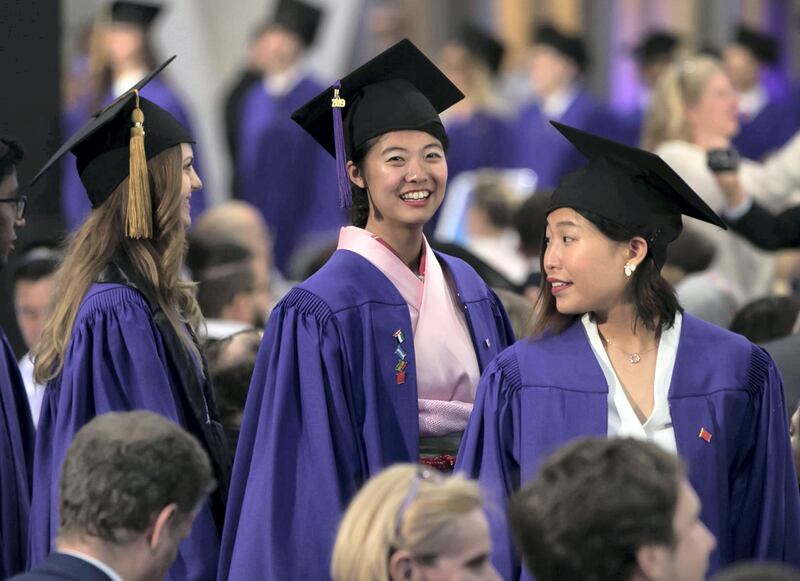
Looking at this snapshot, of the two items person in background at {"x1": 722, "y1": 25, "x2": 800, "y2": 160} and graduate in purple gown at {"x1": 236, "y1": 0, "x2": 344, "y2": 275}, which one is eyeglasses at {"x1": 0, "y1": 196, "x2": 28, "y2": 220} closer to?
graduate in purple gown at {"x1": 236, "y1": 0, "x2": 344, "y2": 275}

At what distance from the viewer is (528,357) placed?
427 cm

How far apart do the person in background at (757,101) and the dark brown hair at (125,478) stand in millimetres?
8788

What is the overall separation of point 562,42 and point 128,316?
956 cm

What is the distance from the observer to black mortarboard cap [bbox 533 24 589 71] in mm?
13422

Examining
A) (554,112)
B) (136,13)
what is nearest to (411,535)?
(136,13)

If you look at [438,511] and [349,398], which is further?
[349,398]

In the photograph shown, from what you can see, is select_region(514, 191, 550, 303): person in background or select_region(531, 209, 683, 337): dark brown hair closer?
select_region(531, 209, 683, 337): dark brown hair

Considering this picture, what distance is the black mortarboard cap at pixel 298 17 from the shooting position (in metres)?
12.7

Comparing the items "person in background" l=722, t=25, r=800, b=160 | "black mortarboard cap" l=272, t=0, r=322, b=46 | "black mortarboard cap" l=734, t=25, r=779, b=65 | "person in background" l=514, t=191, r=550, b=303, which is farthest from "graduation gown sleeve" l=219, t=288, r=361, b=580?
"black mortarboard cap" l=734, t=25, r=779, b=65

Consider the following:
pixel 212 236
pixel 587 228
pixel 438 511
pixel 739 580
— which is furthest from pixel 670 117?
pixel 739 580

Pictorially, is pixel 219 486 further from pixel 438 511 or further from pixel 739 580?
pixel 739 580

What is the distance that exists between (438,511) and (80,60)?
1257cm

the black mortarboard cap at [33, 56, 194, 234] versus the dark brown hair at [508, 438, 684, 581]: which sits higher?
the black mortarboard cap at [33, 56, 194, 234]

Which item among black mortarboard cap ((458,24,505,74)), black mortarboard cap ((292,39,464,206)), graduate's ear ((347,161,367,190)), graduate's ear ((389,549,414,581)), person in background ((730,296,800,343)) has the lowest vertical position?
graduate's ear ((389,549,414,581))
